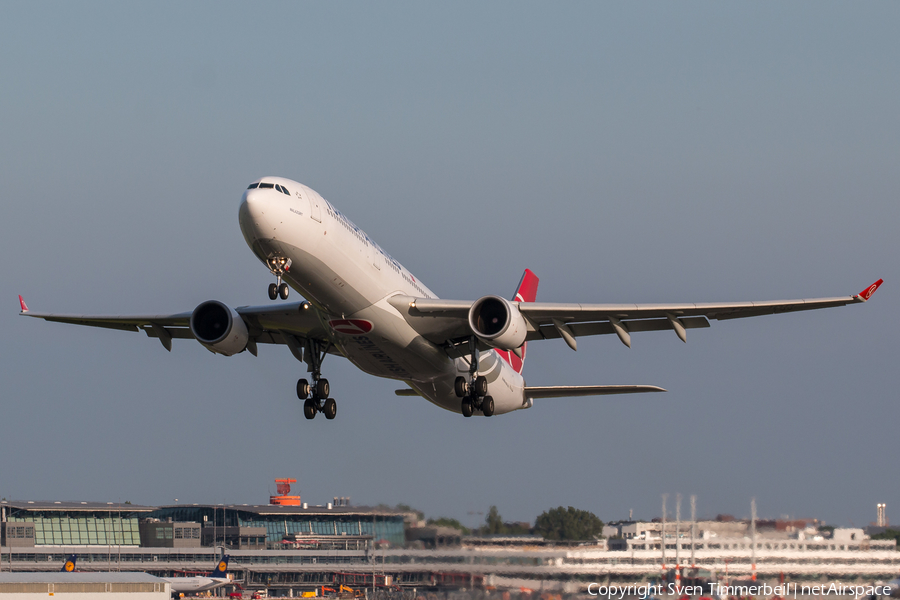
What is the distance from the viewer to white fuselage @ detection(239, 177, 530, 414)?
79.9 ft

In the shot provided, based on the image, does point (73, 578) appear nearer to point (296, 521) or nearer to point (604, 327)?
point (296, 521)

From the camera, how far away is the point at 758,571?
79.6ft

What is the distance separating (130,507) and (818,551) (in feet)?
200

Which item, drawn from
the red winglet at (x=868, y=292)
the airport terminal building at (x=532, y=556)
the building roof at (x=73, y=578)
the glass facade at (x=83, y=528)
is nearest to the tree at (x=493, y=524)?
the airport terminal building at (x=532, y=556)

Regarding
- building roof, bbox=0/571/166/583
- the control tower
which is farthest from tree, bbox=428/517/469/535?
the control tower

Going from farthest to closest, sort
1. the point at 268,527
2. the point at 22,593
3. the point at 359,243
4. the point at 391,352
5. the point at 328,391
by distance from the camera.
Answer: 1. the point at 268,527
2. the point at 22,593
3. the point at 328,391
4. the point at 391,352
5. the point at 359,243

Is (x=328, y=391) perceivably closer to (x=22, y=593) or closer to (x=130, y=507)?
(x=22, y=593)

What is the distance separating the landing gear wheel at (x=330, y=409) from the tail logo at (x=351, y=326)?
488 cm

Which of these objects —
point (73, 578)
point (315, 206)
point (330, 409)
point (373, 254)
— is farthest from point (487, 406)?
point (73, 578)

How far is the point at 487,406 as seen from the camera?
31562 mm

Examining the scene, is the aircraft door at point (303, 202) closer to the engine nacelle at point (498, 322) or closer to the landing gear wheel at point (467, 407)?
the engine nacelle at point (498, 322)

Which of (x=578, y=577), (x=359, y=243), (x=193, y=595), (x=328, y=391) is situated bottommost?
(x=193, y=595)

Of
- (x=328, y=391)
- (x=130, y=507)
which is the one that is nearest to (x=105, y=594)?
(x=328, y=391)

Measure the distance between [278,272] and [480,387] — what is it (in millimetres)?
8359
